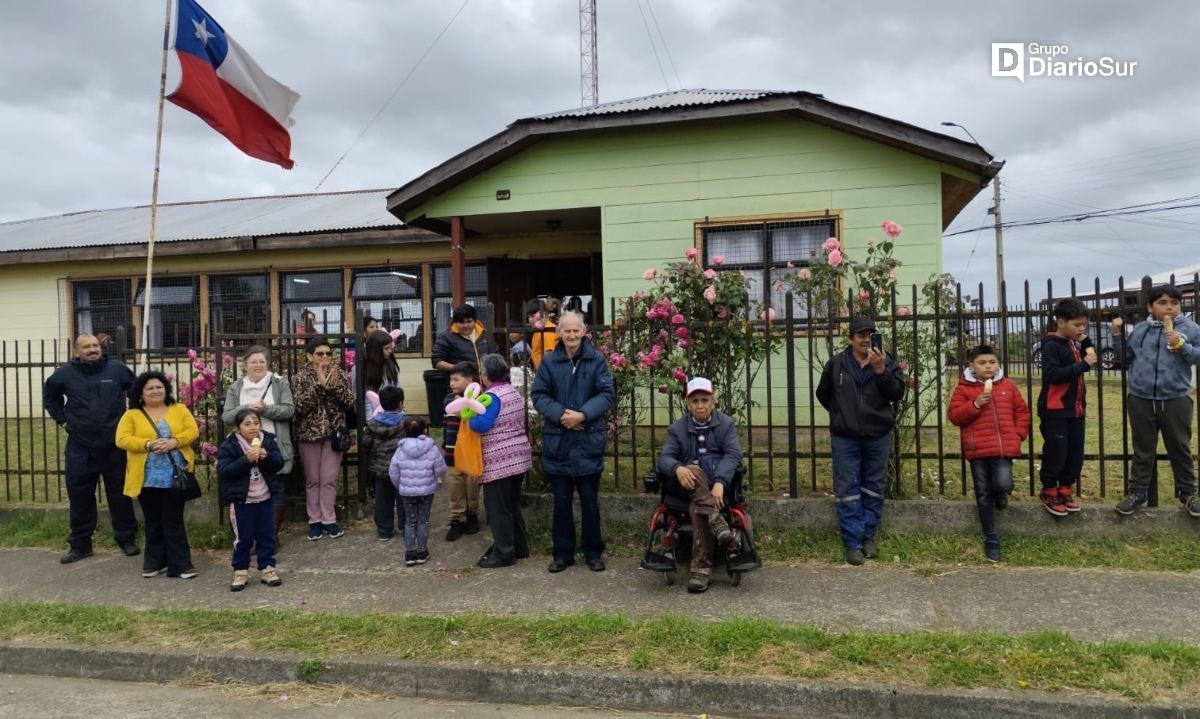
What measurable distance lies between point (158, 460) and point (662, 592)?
377 cm

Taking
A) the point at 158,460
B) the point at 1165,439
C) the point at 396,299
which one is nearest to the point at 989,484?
the point at 1165,439

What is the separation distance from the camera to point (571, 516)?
526 centimetres

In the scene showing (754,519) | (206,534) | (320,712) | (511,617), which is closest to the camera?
(320,712)

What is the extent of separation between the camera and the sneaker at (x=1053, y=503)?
5.25 metres

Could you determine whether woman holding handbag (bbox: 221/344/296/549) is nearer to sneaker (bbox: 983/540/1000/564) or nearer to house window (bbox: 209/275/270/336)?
sneaker (bbox: 983/540/1000/564)

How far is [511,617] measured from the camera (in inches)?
175

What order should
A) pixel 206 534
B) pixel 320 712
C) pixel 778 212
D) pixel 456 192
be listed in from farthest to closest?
pixel 456 192
pixel 778 212
pixel 206 534
pixel 320 712

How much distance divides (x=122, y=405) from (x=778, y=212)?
271 inches

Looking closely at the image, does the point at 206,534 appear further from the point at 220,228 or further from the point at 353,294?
the point at 220,228

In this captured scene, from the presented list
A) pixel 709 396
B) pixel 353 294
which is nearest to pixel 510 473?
pixel 709 396

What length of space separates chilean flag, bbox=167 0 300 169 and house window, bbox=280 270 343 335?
12.2 ft

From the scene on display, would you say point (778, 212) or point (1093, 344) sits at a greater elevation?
point (778, 212)

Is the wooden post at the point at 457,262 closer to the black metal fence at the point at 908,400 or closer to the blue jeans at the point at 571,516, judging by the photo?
the black metal fence at the point at 908,400

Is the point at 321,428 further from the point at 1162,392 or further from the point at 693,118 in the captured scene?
the point at 1162,392
